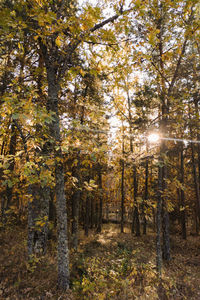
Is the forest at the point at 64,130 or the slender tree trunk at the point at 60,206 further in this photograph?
the slender tree trunk at the point at 60,206

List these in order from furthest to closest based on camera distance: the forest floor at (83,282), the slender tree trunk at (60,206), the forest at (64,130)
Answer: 1. the forest floor at (83,282)
2. the slender tree trunk at (60,206)
3. the forest at (64,130)

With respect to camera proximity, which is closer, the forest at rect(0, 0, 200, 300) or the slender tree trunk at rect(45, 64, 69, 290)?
the forest at rect(0, 0, 200, 300)

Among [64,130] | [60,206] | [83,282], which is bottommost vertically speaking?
[83,282]

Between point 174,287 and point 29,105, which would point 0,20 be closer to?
point 29,105

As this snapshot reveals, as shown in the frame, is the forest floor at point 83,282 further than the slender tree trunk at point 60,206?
Yes

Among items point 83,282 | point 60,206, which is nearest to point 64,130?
point 60,206

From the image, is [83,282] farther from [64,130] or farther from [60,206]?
[64,130]

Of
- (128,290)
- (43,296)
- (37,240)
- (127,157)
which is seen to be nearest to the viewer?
(43,296)

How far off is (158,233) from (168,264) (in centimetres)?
356

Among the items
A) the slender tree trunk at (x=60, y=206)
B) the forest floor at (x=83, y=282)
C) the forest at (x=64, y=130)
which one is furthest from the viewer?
the forest floor at (x=83, y=282)

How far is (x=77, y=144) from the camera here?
339 cm

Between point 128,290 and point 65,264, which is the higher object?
point 65,264

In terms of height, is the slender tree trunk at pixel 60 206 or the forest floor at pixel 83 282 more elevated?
the slender tree trunk at pixel 60 206

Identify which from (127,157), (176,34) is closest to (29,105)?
(127,157)
